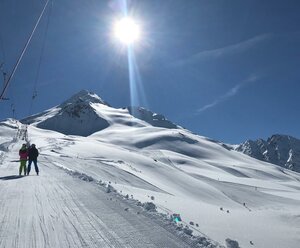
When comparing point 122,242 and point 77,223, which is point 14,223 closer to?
point 77,223

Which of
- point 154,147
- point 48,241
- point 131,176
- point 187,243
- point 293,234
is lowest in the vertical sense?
point 48,241

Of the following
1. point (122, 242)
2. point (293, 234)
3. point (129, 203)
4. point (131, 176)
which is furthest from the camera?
point (131, 176)

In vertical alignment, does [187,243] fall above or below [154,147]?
below

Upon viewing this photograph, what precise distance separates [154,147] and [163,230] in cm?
17322

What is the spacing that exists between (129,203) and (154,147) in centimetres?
17016

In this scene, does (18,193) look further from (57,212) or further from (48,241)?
(48,241)

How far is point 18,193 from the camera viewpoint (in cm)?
1266

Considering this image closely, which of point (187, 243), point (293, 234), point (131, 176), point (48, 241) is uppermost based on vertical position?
point (131, 176)

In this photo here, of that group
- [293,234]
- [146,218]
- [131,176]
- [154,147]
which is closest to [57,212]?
[146,218]

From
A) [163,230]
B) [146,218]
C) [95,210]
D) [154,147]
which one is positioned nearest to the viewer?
[163,230]

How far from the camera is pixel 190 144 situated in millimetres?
195000

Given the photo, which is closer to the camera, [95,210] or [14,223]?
[14,223]

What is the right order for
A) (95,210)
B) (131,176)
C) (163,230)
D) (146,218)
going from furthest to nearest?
(131,176) → (95,210) → (146,218) → (163,230)

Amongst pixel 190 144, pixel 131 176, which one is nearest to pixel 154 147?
pixel 190 144
